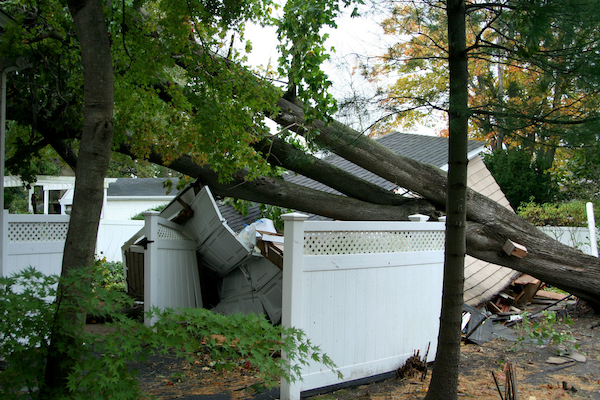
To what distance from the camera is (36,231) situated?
6398 mm

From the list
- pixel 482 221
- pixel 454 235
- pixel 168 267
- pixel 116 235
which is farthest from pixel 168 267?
pixel 116 235

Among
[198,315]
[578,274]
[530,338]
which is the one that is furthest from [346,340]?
[578,274]

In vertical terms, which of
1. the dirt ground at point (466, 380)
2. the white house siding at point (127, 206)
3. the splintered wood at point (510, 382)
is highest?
the white house siding at point (127, 206)

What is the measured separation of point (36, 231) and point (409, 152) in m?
8.73

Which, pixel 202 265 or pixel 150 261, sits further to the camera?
pixel 202 265

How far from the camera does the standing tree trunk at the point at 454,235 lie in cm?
436

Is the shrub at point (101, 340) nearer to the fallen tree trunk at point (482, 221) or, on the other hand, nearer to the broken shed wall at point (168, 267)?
the broken shed wall at point (168, 267)

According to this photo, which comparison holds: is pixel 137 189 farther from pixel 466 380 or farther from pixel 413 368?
pixel 466 380

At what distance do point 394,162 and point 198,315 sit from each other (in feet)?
16.1

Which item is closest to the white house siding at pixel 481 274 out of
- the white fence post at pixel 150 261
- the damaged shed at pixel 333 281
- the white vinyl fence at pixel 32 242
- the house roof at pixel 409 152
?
the house roof at pixel 409 152

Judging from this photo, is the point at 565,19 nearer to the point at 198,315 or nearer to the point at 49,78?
the point at 198,315

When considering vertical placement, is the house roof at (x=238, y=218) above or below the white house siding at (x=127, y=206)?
below

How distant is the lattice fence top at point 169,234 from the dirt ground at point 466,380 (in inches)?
81.6

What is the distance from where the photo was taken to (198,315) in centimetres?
293
